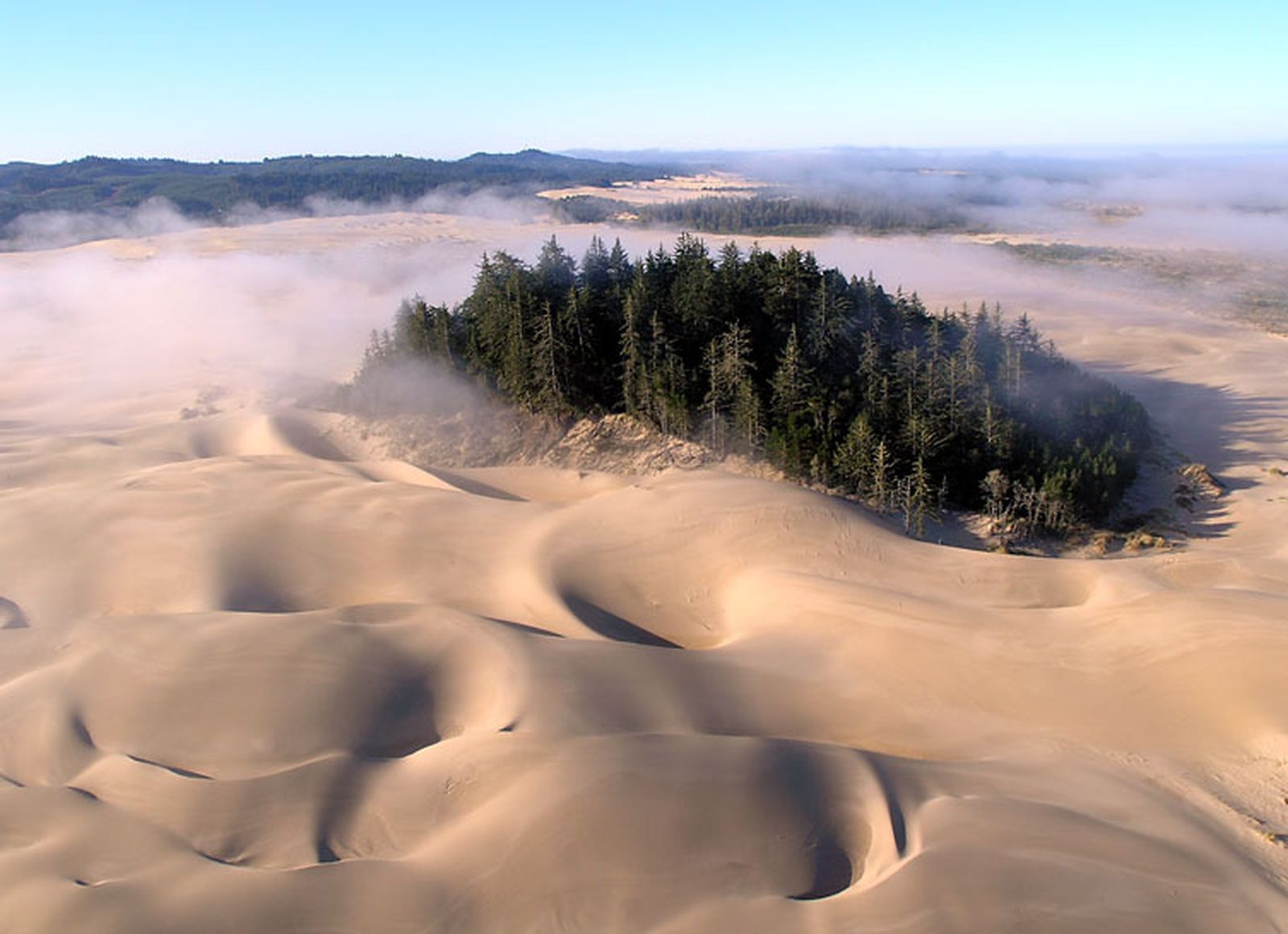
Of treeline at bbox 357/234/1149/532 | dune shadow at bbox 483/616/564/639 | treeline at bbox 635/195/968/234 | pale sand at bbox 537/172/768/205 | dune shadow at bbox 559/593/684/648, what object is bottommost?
dune shadow at bbox 559/593/684/648

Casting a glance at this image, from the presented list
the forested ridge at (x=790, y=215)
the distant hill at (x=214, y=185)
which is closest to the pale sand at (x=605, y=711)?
the forested ridge at (x=790, y=215)

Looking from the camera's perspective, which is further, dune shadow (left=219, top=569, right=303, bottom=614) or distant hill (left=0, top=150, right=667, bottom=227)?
→ distant hill (left=0, top=150, right=667, bottom=227)

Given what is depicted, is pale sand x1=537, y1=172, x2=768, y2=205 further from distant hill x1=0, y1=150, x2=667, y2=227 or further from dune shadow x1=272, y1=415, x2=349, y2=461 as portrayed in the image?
dune shadow x1=272, y1=415, x2=349, y2=461

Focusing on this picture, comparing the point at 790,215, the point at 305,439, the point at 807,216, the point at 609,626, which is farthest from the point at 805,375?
the point at 807,216

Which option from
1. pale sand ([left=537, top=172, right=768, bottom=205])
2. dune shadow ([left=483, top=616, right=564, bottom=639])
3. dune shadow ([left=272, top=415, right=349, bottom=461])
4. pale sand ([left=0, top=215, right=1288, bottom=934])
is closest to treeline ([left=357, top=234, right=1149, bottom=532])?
pale sand ([left=0, top=215, right=1288, bottom=934])

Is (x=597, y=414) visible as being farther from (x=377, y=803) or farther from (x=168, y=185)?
(x=168, y=185)

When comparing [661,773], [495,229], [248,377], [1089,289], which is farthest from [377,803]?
[495,229]
